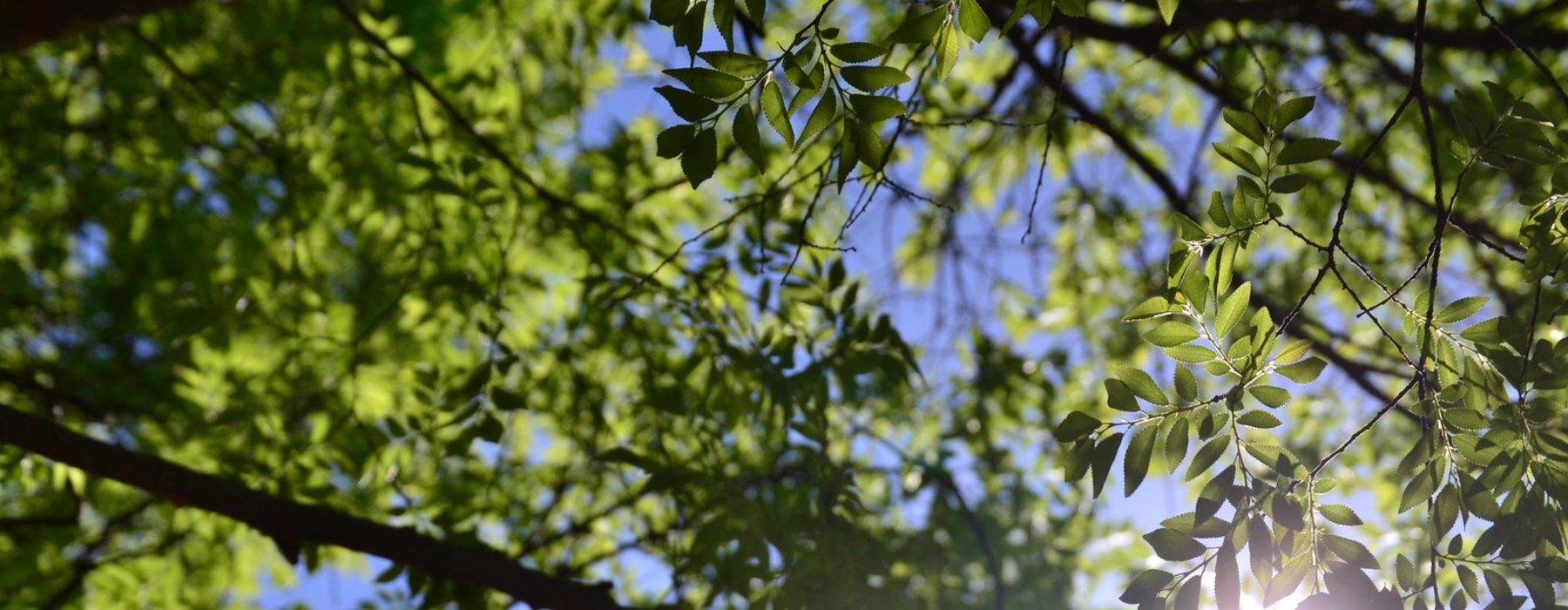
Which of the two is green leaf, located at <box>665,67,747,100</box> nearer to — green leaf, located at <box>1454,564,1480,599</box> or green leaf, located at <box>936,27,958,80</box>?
green leaf, located at <box>936,27,958,80</box>

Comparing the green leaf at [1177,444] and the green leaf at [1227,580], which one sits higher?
the green leaf at [1177,444]

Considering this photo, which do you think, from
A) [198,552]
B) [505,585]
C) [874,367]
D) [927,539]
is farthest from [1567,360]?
[198,552]

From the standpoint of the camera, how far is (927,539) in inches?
127

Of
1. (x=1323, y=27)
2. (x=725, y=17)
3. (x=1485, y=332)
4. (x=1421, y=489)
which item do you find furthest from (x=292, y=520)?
(x=1323, y=27)

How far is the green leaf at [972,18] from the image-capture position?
3.98 feet

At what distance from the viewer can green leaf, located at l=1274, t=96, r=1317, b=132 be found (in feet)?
4.03

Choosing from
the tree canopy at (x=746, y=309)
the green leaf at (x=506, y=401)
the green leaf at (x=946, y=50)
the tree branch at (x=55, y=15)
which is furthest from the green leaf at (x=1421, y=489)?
the tree branch at (x=55, y=15)

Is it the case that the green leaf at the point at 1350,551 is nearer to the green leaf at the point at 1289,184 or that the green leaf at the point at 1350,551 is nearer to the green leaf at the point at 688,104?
the green leaf at the point at 1289,184

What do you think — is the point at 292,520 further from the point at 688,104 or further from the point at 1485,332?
the point at 1485,332

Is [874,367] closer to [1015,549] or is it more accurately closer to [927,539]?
[927,539]

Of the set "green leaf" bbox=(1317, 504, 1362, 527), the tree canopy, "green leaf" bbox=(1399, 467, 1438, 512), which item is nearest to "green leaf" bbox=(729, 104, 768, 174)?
the tree canopy

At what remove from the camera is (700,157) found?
1160 mm

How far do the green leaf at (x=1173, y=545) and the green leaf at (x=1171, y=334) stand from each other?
0.24m

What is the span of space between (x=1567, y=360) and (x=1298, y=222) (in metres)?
3.12
